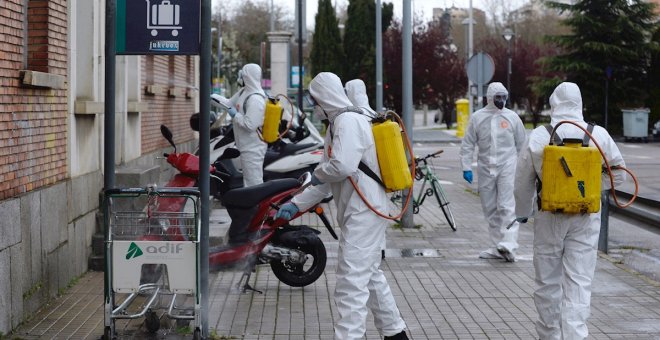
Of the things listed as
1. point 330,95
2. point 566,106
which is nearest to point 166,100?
point 330,95

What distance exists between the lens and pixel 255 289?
9.30 m

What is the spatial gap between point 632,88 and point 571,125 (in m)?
41.7

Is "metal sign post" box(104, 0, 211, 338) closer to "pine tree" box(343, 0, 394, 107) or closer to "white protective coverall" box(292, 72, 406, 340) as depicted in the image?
"white protective coverall" box(292, 72, 406, 340)

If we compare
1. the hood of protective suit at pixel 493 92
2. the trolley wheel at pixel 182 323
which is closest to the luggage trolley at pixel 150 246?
the trolley wheel at pixel 182 323

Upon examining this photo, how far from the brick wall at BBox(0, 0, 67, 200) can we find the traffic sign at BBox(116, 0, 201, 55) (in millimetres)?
1159

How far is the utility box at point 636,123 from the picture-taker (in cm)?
4159

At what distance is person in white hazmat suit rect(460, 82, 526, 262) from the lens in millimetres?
11352

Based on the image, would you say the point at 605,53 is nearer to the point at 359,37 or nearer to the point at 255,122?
the point at 359,37

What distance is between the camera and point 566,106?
7.30m

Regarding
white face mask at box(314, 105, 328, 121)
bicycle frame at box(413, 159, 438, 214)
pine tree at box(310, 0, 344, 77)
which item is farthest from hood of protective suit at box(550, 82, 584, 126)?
pine tree at box(310, 0, 344, 77)

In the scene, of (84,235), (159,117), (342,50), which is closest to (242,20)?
(342,50)

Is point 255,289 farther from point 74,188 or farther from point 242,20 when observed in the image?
point 242,20

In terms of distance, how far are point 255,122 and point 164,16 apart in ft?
19.4

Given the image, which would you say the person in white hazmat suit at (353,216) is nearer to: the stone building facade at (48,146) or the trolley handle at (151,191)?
the trolley handle at (151,191)
